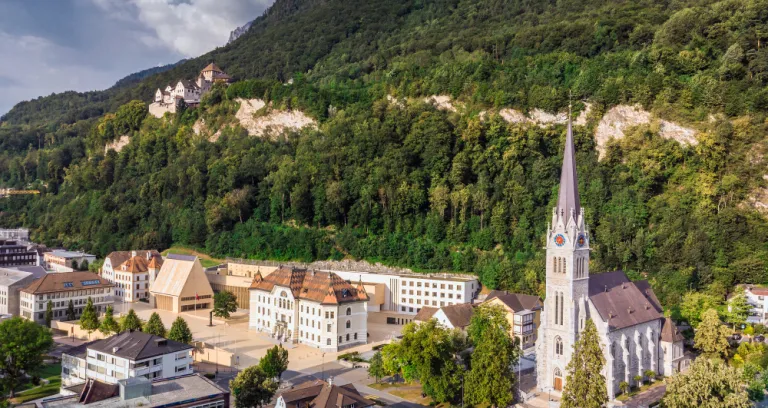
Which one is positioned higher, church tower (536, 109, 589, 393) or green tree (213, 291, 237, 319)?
church tower (536, 109, 589, 393)

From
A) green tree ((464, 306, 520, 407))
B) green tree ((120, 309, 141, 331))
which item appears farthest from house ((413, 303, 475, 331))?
green tree ((120, 309, 141, 331))

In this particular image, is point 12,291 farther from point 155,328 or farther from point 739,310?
point 739,310

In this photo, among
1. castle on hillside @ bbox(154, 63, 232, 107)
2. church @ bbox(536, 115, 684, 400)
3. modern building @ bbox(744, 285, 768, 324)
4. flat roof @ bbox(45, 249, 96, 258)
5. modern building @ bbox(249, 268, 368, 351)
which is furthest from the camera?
castle on hillside @ bbox(154, 63, 232, 107)

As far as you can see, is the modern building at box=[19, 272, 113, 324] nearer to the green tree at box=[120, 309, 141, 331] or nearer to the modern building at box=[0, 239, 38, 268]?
the green tree at box=[120, 309, 141, 331]

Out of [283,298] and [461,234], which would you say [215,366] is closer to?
[283,298]

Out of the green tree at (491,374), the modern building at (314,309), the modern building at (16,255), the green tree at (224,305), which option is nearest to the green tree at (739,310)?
the green tree at (491,374)

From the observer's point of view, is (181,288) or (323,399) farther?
(181,288)

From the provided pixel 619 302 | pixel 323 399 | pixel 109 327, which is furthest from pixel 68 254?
pixel 619 302
